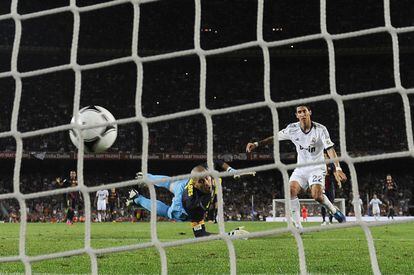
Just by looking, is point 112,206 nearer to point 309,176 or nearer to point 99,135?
point 309,176

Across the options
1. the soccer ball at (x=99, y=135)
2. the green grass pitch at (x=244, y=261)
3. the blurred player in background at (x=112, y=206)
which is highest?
the soccer ball at (x=99, y=135)

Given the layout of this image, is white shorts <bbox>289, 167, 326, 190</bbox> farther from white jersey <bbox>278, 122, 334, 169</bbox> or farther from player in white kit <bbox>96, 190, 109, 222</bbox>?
player in white kit <bbox>96, 190, 109, 222</bbox>

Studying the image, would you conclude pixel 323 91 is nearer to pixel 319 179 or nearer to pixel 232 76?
pixel 232 76

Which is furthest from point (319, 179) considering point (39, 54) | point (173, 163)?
point (39, 54)

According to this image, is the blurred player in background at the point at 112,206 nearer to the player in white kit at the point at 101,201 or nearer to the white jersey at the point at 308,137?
the player in white kit at the point at 101,201

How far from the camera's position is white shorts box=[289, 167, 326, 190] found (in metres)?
8.23

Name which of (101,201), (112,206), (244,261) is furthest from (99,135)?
(112,206)

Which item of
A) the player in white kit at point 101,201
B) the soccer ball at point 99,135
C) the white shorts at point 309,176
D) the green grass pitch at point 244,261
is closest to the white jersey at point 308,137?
the white shorts at point 309,176

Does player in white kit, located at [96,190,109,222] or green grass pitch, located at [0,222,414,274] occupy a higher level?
player in white kit, located at [96,190,109,222]

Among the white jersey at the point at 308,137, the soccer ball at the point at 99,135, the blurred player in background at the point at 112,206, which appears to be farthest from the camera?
the blurred player in background at the point at 112,206

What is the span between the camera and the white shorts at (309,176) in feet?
27.0

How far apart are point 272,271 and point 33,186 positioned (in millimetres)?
24016

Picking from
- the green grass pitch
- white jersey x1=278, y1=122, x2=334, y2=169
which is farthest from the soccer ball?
white jersey x1=278, y1=122, x2=334, y2=169

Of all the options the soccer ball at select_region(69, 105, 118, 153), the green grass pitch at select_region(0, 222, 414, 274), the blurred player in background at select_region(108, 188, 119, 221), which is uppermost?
the soccer ball at select_region(69, 105, 118, 153)
